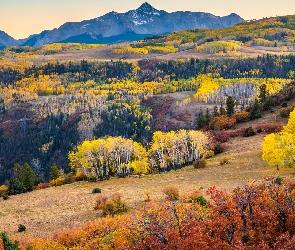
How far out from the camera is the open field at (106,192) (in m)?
48.0

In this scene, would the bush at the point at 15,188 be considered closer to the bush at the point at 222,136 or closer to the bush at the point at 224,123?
the bush at the point at 222,136

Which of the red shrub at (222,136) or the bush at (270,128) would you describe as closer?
the bush at (270,128)

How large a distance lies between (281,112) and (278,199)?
7320 cm

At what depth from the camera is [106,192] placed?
60.8 meters

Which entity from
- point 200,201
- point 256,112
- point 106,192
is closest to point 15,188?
point 106,192

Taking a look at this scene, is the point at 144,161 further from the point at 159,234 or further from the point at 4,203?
the point at 159,234

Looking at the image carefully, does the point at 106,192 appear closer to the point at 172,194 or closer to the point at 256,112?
the point at 172,194

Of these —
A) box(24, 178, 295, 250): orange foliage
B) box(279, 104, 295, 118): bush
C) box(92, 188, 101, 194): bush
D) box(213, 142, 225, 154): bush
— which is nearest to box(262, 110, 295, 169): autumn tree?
box(24, 178, 295, 250): orange foliage

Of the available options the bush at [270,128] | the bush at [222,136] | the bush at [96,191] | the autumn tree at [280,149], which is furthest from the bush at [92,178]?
the bush at [270,128]

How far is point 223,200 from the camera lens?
27219 millimetres

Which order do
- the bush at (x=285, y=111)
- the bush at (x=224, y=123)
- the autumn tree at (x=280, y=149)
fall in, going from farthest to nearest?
the bush at (x=224, y=123) → the bush at (x=285, y=111) → the autumn tree at (x=280, y=149)

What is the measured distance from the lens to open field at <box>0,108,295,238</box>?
158 feet

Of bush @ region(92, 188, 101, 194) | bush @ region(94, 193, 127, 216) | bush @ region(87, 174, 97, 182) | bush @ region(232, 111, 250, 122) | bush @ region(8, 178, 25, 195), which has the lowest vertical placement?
bush @ region(8, 178, 25, 195)

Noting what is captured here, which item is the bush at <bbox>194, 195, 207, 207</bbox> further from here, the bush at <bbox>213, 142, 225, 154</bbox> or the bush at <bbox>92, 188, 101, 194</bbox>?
the bush at <bbox>213, 142, 225, 154</bbox>
